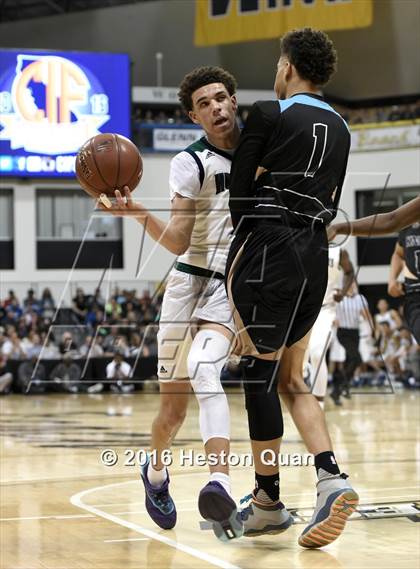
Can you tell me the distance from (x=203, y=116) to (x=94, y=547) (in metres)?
2.24

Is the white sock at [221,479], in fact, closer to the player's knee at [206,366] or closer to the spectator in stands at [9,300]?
the player's knee at [206,366]

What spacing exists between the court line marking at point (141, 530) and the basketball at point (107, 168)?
1.80 metres

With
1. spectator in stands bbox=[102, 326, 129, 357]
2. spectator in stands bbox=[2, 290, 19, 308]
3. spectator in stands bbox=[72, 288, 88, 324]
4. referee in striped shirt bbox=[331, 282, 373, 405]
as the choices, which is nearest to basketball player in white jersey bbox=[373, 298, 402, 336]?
referee in striped shirt bbox=[331, 282, 373, 405]

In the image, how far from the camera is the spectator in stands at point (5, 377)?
63.7 ft

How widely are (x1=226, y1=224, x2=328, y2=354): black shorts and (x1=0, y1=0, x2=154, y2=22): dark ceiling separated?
33.3 metres

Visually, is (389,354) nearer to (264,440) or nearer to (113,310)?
(113,310)

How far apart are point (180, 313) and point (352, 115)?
2597cm

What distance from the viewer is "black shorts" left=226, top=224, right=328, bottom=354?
14.7 ft

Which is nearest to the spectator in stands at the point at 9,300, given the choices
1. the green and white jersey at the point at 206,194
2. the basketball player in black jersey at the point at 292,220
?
the green and white jersey at the point at 206,194

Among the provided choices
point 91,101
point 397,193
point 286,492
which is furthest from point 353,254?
point 286,492

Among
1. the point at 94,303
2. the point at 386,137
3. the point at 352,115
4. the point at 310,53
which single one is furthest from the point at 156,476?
the point at 352,115

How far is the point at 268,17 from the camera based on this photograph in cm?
2809

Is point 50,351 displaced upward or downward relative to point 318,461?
downward

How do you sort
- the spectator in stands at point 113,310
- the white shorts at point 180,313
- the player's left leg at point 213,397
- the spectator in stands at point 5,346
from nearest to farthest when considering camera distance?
the player's left leg at point 213,397
the white shorts at point 180,313
the spectator in stands at point 5,346
the spectator in stands at point 113,310
